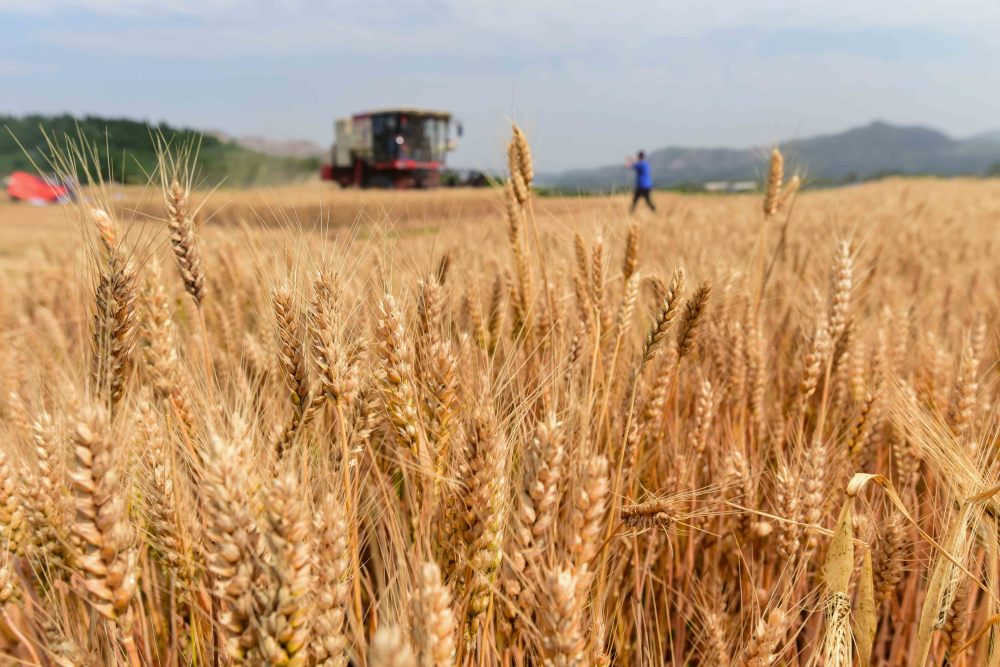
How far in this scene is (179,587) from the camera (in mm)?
1117

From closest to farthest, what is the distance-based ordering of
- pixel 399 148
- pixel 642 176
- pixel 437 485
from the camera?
pixel 437 485
pixel 642 176
pixel 399 148

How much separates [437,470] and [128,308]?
672 millimetres

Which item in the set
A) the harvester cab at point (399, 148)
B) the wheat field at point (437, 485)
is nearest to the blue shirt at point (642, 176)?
the harvester cab at point (399, 148)

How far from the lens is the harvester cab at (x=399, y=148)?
2392cm

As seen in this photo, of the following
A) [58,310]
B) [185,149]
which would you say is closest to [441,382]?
[185,149]

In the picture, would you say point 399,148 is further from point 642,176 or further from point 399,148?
point 642,176

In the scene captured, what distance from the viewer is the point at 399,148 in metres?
23.9

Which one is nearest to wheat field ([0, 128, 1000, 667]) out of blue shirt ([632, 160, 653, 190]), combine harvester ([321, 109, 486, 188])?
blue shirt ([632, 160, 653, 190])

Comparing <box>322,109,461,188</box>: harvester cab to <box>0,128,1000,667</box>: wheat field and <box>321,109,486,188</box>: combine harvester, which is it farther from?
<box>0,128,1000,667</box>: wheat field

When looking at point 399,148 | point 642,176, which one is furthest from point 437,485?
point 399,148

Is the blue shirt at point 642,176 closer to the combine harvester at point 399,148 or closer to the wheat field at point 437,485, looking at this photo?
the combine harvester at point 399,148

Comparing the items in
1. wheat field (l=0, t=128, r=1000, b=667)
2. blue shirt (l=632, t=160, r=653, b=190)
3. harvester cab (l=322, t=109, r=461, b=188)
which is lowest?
wheat field (l=0, t=128, r=1000, b=667)

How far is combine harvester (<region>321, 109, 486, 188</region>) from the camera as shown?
78.5ft

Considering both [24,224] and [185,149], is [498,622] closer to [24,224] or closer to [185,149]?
[185,149]
